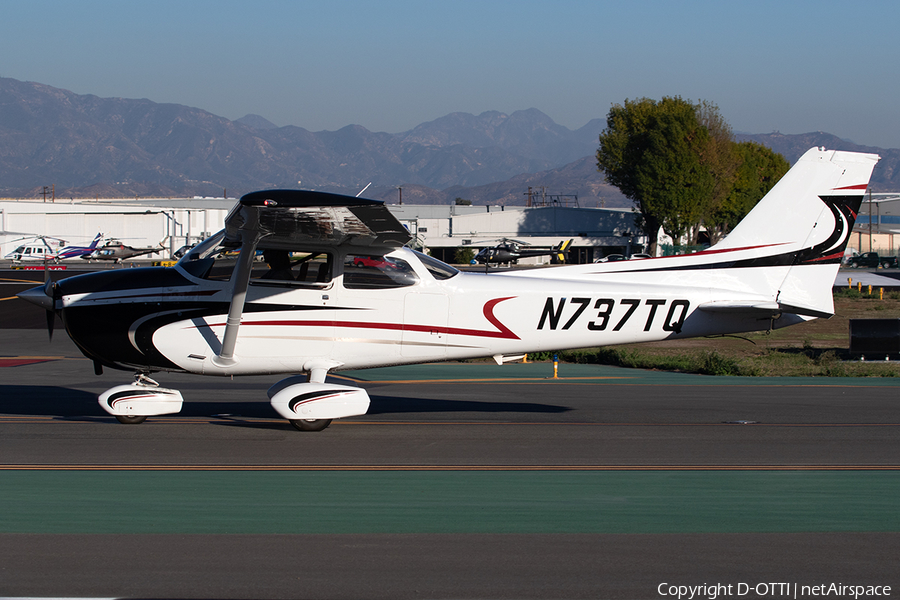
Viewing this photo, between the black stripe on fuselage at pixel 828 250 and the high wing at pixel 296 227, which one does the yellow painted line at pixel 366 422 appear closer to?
the high wing at pixel 296 227

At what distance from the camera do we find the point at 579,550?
5027 millimetres

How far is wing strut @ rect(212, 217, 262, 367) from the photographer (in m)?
7.99

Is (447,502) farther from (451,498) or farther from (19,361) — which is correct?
(19,361)

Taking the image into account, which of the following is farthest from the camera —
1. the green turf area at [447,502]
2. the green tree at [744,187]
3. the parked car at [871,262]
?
the green tree at [744,187]

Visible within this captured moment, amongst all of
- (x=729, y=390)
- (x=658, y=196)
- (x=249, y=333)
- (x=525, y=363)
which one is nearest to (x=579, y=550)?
(x=249, y=333)

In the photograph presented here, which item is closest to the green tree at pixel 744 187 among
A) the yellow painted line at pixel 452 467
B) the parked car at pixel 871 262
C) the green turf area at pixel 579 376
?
the parked car at pixel 871 262

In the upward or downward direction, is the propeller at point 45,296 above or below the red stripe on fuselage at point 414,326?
above

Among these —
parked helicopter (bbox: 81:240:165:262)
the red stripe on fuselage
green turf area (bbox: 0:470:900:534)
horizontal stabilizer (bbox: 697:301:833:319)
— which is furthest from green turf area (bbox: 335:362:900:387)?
parked helicopter (bbox: 81:240:165:262)

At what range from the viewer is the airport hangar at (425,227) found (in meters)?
78.6

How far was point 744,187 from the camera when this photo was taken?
74562 millimetres

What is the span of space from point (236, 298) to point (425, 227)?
80098mm

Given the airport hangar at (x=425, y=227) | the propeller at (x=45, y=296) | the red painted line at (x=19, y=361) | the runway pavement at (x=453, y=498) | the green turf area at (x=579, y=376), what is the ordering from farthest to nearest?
1. the airport hangar at (x=425, y=227)
2. the red painted line at (x=19, y=361)
3. the green turf area at (x=579, y=376)
4. the propeller at (x=45, y=296)
5. the runway pavement at (x=453, y=498)

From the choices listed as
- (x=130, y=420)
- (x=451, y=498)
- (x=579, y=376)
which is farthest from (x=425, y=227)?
(x=451, y=498)

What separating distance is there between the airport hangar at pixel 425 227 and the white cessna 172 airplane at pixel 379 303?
63360 mm
